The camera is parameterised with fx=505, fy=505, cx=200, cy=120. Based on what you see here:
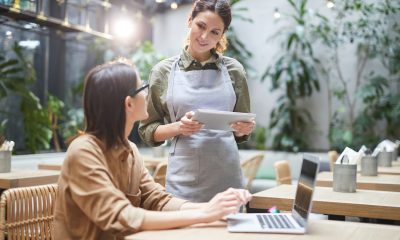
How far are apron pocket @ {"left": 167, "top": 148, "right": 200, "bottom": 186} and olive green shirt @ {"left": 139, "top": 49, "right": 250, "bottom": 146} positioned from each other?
17cm

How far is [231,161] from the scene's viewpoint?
2.35m

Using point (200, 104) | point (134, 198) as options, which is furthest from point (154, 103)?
point (134, 198)

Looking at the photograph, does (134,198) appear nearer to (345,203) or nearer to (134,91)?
(134,91)

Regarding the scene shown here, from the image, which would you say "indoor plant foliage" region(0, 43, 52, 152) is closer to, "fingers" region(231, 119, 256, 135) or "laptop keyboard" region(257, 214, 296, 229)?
"fingers" region(231, 119, 256, 135)

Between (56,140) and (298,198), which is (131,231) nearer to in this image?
(298,198)

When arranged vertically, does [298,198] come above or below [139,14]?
below

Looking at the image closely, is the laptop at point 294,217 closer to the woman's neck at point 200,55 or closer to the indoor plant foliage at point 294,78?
the woman's neck at point 200,55

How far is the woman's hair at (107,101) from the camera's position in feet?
5.19

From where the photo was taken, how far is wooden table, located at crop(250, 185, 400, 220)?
7.00 ft

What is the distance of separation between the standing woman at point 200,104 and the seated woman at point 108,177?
591 millimetres

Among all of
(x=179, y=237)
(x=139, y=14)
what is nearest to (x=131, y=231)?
(x=179, y=237)

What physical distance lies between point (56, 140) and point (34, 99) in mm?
861

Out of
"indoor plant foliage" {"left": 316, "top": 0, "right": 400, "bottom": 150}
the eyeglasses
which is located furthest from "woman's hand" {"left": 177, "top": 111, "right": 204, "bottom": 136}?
"indoor plant foliage" {"left": 316, "top": 0, "right": 400, "bottom": 150}

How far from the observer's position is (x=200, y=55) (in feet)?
7.93
